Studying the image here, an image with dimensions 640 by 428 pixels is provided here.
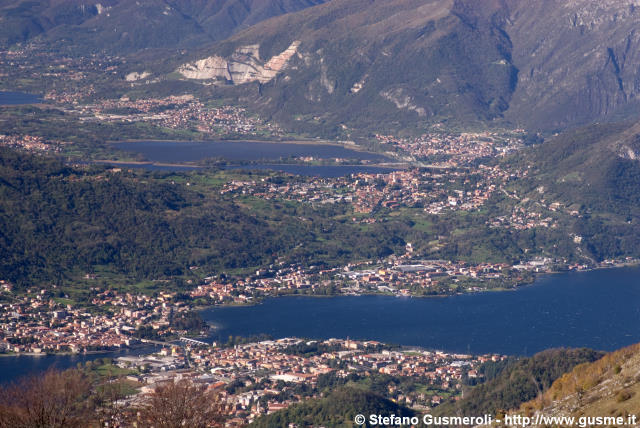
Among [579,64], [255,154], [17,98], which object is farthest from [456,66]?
[17,98]

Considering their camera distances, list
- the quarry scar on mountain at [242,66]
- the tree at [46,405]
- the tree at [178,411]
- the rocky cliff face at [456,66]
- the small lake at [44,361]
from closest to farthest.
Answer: the tree at [46,405] → the tree at [178,411] → the small lake at [44,361] → the rocky cliff face at [456,66] → the quarry scar on mountain at [242,66]

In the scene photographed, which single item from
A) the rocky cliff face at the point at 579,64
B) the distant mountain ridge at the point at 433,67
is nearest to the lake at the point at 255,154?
the distant mountain ridge at the point at 433,67

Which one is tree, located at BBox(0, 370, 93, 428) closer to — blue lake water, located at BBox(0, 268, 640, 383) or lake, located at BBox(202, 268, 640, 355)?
blue lake water, located at BBox(0, 268, 640, 383)

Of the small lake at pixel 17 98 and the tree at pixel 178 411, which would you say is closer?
the tree at pixel 178 411

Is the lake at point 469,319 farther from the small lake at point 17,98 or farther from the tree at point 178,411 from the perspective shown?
the small lake at point 17,98

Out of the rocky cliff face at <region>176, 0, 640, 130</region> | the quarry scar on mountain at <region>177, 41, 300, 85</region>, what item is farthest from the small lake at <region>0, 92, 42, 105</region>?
the rocky cliff face at <region>176, 0, 640, 130</region>

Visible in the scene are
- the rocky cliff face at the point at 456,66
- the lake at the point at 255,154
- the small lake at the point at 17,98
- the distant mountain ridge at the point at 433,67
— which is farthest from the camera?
the small lake at the point at 17,98

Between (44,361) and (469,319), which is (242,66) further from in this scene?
(44,361)
